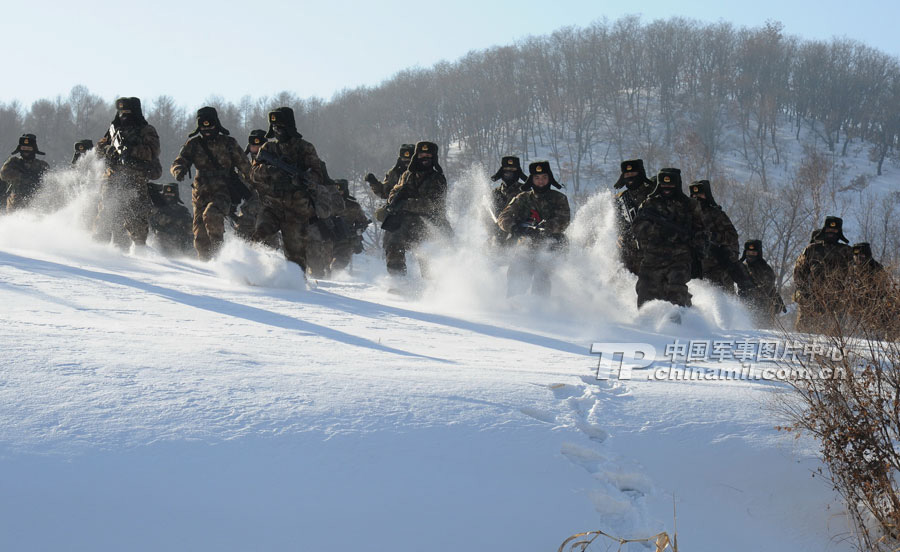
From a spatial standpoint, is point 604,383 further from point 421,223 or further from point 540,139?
point 540,139

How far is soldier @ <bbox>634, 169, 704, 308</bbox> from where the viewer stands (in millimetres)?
9336

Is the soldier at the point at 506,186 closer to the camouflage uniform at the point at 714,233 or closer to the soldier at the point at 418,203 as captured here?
the soldier at the point at 418,203

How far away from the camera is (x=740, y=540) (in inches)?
139

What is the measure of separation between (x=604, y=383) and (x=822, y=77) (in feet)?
262

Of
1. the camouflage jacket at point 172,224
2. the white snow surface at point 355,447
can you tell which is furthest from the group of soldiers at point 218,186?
the white snow surface at point 355,447

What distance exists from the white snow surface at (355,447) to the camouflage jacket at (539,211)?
11.8ft

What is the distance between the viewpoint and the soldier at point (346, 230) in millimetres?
15406

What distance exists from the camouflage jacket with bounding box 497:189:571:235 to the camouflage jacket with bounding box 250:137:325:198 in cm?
239

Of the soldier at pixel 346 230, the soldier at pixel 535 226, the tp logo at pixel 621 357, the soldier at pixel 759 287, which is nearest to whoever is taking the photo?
the tp logo at pixel 621 357

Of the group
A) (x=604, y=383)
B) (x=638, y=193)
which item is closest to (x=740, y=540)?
(x=604, y=383)

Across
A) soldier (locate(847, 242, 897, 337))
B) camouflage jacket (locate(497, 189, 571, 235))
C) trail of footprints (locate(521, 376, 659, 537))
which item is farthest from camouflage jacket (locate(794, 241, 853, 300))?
trail of footprints (locate(521, 376, 659, 537))

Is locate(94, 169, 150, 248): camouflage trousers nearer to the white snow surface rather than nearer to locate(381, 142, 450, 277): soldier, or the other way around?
locate(381, 142, 450, 277): soldier

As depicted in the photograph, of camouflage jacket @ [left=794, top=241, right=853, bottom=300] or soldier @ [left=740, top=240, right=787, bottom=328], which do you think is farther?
soldier @ [left=740, top=240, right=787, bottom=328]

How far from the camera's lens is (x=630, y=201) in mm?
9992
